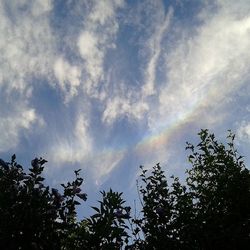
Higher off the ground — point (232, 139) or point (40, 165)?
point (232, 139)

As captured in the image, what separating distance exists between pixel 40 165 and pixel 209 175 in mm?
4809

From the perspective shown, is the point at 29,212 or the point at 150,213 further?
the point at 150,213

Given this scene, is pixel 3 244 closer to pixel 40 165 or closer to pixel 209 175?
pixel 40 165

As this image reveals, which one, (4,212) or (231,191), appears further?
(231,191)

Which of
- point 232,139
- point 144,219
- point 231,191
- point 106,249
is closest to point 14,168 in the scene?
point 106,249

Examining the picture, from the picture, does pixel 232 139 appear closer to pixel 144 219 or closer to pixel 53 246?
pixel 144 219

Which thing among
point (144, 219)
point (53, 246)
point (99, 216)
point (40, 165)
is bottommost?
point (53, 246)

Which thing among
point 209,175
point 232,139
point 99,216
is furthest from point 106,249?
point 232,139

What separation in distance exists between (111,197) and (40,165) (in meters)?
1.93

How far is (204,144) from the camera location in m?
10.2

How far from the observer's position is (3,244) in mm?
4828

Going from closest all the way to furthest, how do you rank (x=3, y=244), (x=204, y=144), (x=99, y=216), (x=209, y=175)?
(x=3, y=244) → (x=99, y=216) → (x=209, y=175) → (x=204, y=144)

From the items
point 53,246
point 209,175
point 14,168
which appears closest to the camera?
point 53,246

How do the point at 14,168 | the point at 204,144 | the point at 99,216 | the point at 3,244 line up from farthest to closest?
the point at 204,144 → the point at 14,168 → the point at 99,216 → the point at 3,244
